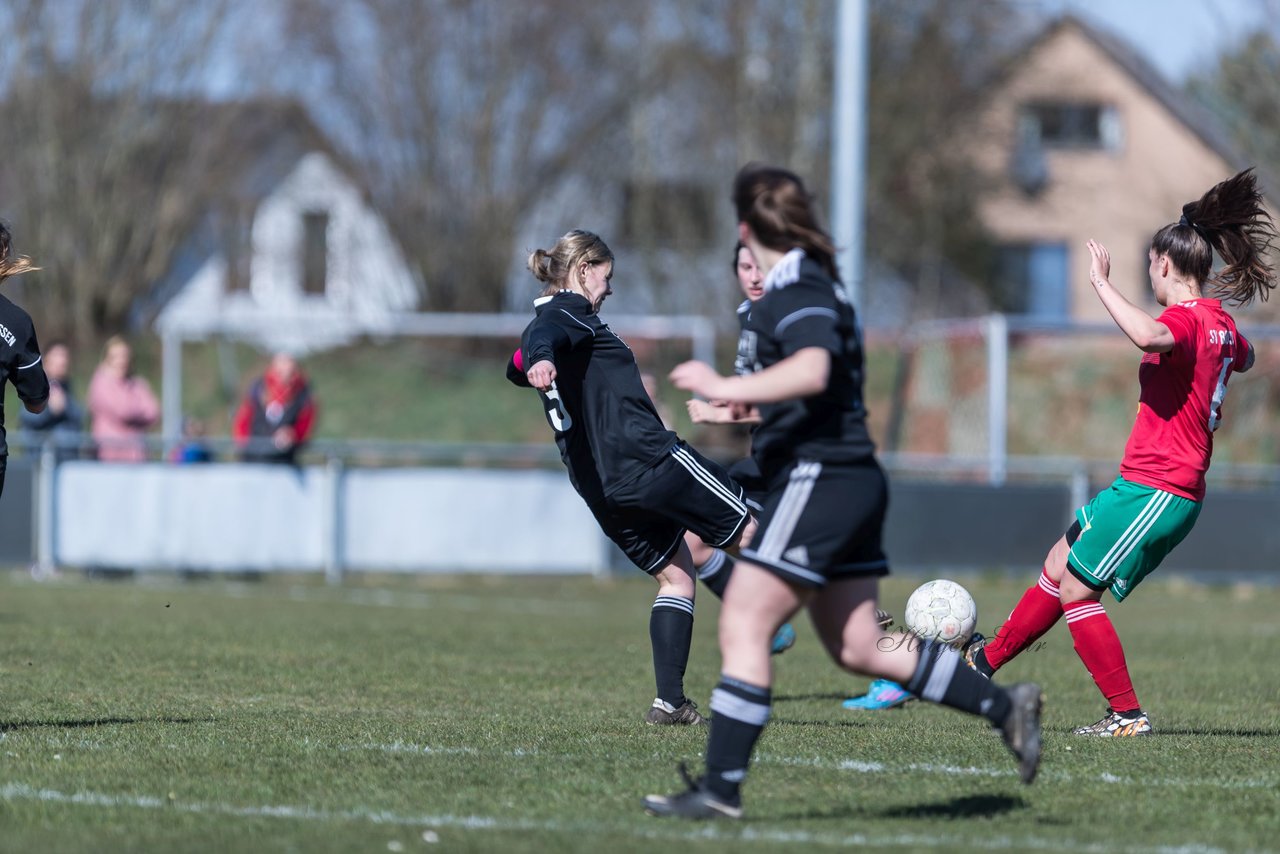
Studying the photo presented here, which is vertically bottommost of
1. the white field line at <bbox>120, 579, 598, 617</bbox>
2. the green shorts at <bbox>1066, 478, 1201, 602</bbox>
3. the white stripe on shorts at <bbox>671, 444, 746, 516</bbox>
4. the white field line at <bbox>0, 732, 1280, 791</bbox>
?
the white field line at <bbox>120, 579, 598, 617</bbox>

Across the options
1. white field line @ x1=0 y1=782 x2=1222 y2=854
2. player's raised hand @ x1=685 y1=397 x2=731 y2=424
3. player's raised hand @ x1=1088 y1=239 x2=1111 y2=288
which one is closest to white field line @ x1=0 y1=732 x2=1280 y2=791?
white field line @ x1=0 y1=782 x2=1222 y2=854

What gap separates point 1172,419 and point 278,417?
11711 mm

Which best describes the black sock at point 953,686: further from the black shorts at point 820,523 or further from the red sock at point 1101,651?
the red sock at point 1101,651

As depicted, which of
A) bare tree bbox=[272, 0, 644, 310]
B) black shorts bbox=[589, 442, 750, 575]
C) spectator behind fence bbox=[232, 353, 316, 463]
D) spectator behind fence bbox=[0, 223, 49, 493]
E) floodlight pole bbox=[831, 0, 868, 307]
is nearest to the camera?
spectator behind fence bbox=[0, 223, 49, 493]

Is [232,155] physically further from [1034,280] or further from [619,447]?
[619,447]

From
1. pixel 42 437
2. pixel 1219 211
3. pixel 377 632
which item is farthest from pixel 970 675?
pixel 42 437

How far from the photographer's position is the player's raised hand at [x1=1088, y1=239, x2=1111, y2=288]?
21.4ft

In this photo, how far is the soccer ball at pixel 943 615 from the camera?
25.1 ft

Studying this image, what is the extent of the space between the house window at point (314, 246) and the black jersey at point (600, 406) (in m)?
27.0

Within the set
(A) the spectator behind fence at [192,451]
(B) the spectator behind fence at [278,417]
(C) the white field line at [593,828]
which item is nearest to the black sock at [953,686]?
(C) the white field line at [593,828]

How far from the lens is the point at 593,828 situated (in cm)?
493

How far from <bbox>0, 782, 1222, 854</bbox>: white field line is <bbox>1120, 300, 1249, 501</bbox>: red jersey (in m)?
2.44

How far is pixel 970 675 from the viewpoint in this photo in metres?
5.37

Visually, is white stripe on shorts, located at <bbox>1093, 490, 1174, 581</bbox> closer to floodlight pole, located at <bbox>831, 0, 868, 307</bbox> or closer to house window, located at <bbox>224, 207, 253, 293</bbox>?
floodlight pole, located at <bbox>831, 0, 868, 307</bbox>
